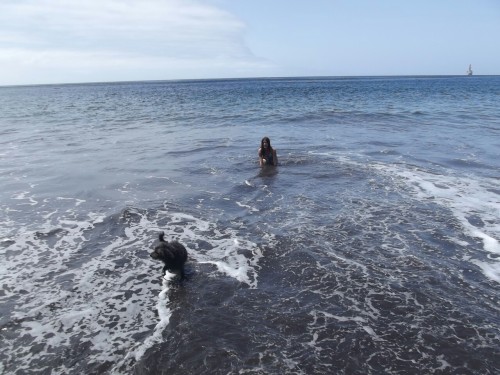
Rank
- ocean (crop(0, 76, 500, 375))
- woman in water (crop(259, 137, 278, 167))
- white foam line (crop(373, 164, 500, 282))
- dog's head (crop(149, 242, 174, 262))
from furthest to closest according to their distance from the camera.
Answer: woman in water (crop(259, 137, 278, 167)), white foam line (crop(373, 164, 500, 282)), dog's head (crop(149, 242, 174, 262)), ocean (crop(0, 76, 500, 375))

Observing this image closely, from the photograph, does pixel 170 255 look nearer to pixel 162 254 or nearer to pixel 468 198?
pixel 162 254

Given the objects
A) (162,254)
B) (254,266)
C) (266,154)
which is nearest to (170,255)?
(162,254)

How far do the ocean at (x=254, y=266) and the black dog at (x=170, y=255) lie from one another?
32cm

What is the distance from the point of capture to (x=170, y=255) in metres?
7.20

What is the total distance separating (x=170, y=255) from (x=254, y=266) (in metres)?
1.93

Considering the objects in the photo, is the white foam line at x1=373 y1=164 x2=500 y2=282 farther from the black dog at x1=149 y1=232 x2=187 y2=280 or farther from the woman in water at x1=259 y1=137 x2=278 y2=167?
the black dog at x1=149 y1=232 x2=187 y2=280

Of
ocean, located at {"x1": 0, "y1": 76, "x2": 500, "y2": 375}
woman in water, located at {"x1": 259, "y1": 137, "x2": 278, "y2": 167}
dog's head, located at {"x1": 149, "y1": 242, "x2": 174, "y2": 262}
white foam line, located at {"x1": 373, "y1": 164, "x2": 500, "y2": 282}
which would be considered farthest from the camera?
woman in water, located at {"x1": 259, "y1": 137, "x2": 278, "y2": 167}

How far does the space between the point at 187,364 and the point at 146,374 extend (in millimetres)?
579

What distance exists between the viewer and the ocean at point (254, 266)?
5.59 metres

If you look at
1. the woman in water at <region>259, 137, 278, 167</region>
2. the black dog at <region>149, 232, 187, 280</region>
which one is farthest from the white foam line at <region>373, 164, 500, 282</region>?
the black dog at <region>149, 232, 187, 280</region>

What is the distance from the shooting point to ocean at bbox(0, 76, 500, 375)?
559 cm

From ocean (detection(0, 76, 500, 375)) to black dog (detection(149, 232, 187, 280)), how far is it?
0.32 meters

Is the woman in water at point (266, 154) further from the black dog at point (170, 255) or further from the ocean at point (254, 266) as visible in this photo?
the black dog at point (170, 255)

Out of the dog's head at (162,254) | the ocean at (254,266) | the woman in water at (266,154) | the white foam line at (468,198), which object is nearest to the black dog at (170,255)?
the dog's head at (162,254)
